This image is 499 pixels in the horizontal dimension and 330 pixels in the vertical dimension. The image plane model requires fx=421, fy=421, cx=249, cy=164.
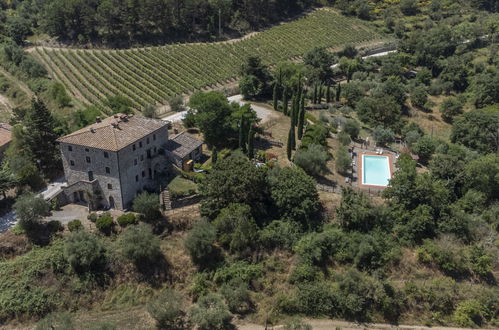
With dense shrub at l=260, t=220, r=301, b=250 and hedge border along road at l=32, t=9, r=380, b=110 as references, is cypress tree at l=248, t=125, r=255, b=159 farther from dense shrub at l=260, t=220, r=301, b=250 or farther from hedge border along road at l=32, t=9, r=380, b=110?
hedge border along road at l=32, t=9, r=380, b=110

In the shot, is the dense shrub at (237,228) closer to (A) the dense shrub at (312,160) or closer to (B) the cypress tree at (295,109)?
(A) the dense shrub at (312,160)

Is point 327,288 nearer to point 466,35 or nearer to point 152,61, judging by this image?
point 152,61

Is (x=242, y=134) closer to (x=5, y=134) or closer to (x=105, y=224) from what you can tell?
(x=105, y=224)

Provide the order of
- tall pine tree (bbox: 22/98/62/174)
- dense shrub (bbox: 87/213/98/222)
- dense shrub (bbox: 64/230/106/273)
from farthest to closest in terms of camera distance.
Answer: tall pine tree (bbox: 22/98/62/174), dense shrub (bbox: 87/213/98/222), dense shrub (bbox: 64/230/106/273)

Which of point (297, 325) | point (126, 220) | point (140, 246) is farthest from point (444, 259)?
point (126, 220)

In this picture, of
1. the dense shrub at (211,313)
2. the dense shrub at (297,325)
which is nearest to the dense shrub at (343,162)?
the dense shrub at (297,325)

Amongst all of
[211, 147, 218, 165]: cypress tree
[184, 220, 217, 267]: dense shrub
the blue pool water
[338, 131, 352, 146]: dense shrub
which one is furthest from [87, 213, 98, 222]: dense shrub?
[338, 131, 352, 146]: dense shrub
